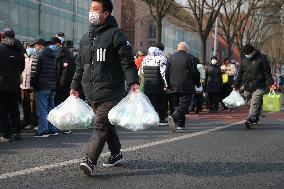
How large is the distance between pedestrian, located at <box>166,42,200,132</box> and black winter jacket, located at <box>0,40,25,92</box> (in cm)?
342

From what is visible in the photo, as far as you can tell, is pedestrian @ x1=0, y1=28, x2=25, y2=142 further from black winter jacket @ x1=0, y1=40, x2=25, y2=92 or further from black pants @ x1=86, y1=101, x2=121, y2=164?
black pants @ x1=86, y1=101, x2=121, y2=164

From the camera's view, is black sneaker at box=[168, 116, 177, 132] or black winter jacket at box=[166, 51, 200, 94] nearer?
black sneaker at box=[168, 116, 177, 132]

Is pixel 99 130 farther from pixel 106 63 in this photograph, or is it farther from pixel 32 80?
pixel 32 80

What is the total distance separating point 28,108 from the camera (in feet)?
35.7

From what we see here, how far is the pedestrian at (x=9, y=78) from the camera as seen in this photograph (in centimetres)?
892

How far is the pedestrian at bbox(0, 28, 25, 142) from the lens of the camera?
8922mm

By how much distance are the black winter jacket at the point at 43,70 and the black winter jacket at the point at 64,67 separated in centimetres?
66

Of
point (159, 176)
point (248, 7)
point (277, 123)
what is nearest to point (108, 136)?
point (159, 176)

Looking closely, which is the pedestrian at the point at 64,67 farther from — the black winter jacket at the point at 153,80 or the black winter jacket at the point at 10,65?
the black winter jacket at the point at 153,80

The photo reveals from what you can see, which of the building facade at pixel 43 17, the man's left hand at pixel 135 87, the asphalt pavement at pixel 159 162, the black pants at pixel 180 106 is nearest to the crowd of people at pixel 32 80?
the asphalt pavement at pixel 159 162

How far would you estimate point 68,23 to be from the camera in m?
56.7

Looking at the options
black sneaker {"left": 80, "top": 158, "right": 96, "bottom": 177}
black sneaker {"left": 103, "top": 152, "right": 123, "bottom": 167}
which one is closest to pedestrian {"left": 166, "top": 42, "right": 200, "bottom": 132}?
black sneaker {"left": 103, "top": 152, "right": 123, "bottom": 167}

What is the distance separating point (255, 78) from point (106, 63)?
6309 millimetres

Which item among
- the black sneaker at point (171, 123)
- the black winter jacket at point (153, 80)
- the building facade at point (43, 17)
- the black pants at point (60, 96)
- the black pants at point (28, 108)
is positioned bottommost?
the black sneaker at point (171, 123)
